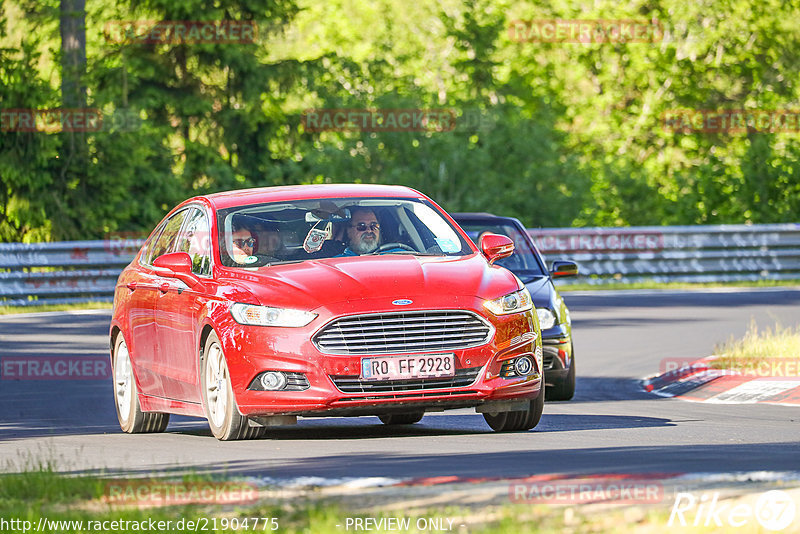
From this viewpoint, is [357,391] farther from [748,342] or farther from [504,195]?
[504,195]

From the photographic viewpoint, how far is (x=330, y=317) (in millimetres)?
9930

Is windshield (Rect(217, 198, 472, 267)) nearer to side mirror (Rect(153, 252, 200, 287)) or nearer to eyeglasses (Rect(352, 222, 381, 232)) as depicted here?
eyeglasses (Rect(352, 222, 381, 232))

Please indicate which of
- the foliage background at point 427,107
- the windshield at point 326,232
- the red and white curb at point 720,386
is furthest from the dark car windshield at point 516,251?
the foliage background at point 427,107

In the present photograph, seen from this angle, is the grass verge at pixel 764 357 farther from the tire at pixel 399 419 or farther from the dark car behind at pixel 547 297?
the tire at pixel 399 419

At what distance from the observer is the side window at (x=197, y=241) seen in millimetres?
11109

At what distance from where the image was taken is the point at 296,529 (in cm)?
637

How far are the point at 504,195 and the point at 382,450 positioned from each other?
3064 cm

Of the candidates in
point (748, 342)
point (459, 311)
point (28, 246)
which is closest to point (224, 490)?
point (459, 311)

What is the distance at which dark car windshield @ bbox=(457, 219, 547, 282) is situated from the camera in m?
14.8

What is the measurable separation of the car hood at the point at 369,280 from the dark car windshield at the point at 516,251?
3797 millimetres

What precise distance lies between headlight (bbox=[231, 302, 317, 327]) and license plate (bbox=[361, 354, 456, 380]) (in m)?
0.45

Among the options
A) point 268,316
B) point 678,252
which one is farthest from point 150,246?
point 678,252

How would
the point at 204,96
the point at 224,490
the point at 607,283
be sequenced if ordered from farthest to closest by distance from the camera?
1. the point at 204,96
2. the point at 607,283
3. the point at 224,490

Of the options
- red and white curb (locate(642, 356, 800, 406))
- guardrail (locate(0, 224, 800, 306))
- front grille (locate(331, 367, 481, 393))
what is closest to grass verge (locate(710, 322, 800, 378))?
red and white curb (locate(642, 356, 800, 406))
